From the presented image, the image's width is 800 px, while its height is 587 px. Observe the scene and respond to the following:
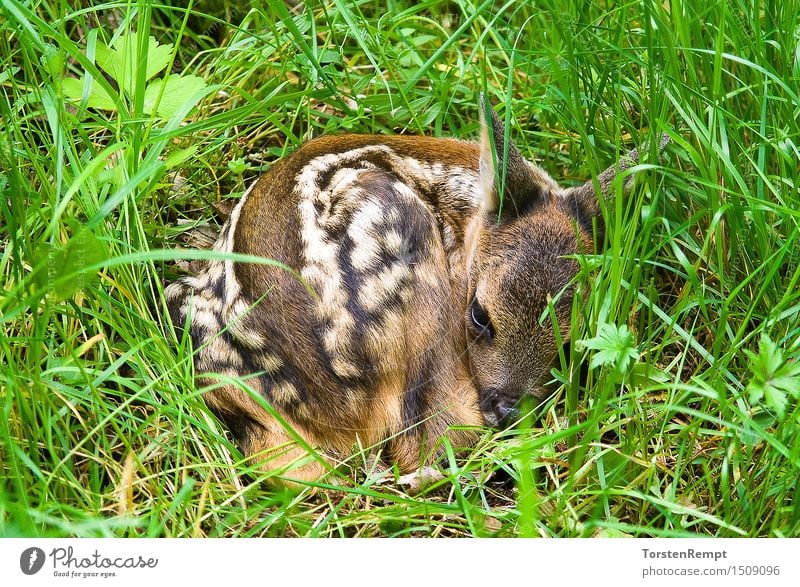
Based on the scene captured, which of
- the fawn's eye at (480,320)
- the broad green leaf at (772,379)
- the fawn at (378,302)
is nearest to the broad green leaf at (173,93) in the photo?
the fawn at (378,302)

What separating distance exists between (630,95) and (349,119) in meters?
1.26

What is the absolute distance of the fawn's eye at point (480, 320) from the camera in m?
3.54

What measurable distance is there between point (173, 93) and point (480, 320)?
5.12 feet

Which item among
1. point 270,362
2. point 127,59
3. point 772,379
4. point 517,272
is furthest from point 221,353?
point 772,379

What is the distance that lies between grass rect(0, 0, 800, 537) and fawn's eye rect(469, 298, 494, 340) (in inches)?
12.3

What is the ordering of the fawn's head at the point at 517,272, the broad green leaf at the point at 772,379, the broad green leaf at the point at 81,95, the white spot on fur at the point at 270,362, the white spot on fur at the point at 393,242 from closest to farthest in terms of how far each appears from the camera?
the broad green leaf at the point at 772,379
the white spot on fur at the point at 270,362
the white spot on fur at the point at 393,242
the fawn's head at the point at 517,272
the broad green leaf at the point at 81,95

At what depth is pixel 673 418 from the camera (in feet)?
10.7

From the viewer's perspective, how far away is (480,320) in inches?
141

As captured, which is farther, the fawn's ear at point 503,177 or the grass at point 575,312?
the fawn's ear at point 503,177

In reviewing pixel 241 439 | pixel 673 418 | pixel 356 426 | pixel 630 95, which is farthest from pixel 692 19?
pixel 241 439

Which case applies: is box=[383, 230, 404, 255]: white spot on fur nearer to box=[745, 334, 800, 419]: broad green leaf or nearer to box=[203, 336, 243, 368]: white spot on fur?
box=[203, 336, 243, 368]: white spot on fur

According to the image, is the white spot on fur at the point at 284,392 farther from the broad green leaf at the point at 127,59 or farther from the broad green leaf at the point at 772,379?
the broad green leaf at the point at 772,379

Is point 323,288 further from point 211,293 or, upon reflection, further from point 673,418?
point 673,418
